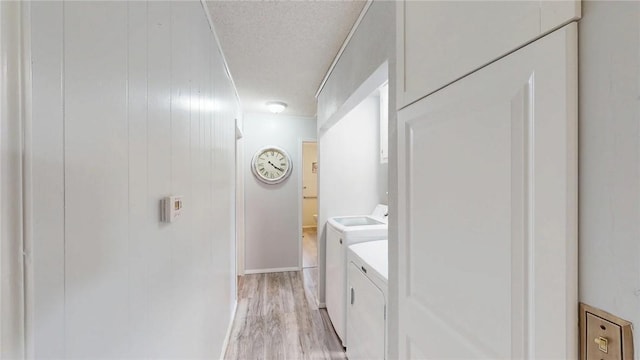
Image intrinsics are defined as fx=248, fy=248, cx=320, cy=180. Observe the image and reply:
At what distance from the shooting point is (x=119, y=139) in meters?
0.63

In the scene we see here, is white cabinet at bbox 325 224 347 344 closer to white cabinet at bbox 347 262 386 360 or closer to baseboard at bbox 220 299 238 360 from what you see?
white cabinet at bbox 347 262 386 360

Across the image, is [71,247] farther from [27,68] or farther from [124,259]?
[27,68]

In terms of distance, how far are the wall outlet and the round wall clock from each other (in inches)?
104

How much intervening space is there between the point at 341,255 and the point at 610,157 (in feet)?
5.69

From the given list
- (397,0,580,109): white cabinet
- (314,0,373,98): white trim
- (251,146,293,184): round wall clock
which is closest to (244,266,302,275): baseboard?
(251,146,293,184): round wall clock

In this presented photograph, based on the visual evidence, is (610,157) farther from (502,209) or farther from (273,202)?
(273,202)

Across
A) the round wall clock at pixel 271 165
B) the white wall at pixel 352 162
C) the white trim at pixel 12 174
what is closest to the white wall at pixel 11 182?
the white trim at pixel 12 174

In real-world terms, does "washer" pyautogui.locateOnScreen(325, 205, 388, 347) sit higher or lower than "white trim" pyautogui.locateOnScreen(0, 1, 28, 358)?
lower

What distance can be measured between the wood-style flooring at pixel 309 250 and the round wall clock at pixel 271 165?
4.91 ft

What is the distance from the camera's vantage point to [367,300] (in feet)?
4.81

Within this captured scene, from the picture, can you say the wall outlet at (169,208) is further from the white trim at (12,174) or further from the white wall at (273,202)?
the white wall at (273,202)

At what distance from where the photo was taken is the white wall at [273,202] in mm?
3588

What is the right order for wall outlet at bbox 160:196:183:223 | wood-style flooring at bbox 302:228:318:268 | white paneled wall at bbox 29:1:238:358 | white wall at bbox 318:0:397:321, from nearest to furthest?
1. white paneled wall at bbox 29:1:238:358
2. wall outlet at bbox 160:196:183:223
3. white wall at bbox 318:0:397:321
4. wood-style flooring at bbox 302:228:318:268

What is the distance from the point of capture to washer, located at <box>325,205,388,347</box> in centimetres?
192
